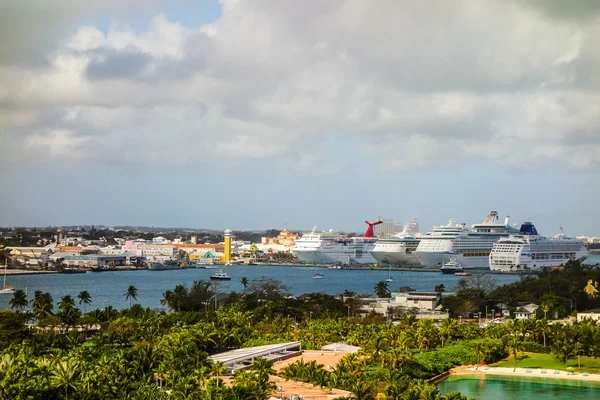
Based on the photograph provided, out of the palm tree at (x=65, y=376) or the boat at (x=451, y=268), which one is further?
the boat at (x=451, y=268)

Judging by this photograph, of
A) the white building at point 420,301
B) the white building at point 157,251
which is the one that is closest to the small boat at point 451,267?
the white building at point 420,301

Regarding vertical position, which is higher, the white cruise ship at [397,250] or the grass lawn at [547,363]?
the white cruise ship at [397,250]

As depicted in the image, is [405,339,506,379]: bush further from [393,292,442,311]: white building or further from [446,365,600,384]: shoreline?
[393,292,442,311]: white building

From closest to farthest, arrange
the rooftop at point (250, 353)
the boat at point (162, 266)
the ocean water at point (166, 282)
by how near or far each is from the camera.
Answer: the rooftop at point (250, 353) → the ocean water at point (166, 282) → the boat at point (162, 266)

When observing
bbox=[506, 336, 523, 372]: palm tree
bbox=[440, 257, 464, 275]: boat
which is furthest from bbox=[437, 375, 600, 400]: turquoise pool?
bbox=[440, 257, 464, 275]: boat

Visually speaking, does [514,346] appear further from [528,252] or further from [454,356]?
[528,252]

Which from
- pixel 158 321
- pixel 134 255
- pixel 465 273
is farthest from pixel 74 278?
pixel 158 321

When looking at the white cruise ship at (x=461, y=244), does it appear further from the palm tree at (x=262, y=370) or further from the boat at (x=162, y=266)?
the palm tree at (x=262, y=370)

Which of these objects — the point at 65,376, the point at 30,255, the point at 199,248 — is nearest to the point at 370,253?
the point at 199,248
